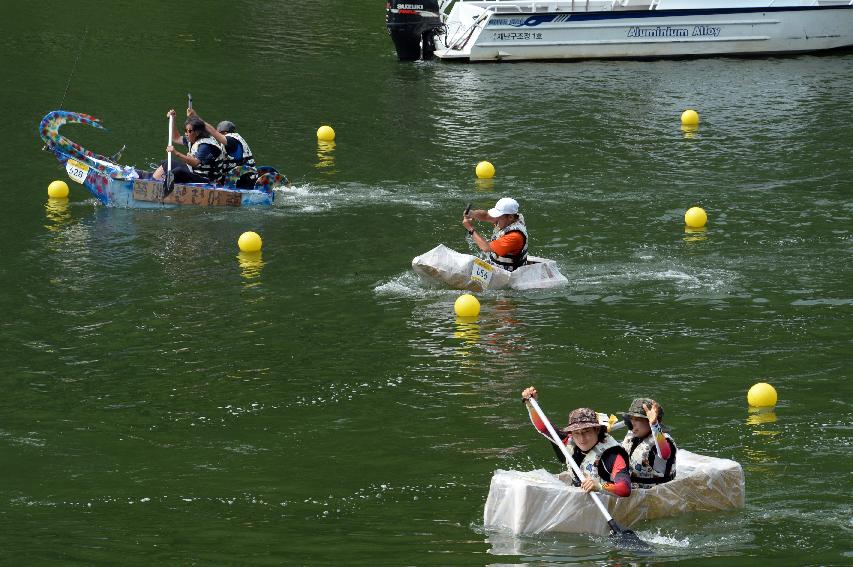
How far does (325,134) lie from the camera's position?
33188 mm

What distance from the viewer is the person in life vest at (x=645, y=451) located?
1334 centimetres

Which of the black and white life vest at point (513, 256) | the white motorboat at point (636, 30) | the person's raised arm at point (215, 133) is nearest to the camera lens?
the black and white life vest at point (513, 256)

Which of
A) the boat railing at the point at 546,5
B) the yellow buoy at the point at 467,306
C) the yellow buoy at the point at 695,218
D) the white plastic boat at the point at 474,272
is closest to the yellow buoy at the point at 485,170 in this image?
the yellow buoy at the point at 695,218

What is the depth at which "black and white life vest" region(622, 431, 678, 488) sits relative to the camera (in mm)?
13484

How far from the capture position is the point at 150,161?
3102 centimetres

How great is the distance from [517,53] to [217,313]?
23948 millimetres

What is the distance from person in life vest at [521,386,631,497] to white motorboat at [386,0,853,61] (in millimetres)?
30488

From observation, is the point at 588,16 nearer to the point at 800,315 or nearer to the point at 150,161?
the point at 150,161

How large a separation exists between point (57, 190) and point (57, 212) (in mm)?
1063

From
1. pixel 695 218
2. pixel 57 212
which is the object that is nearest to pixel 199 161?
pixel 57 212

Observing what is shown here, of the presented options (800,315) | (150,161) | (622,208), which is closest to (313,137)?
(150,161)

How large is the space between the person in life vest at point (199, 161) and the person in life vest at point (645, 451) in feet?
50.3

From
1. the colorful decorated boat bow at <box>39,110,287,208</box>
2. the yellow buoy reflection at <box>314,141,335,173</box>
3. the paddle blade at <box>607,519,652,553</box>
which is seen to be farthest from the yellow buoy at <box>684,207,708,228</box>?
the paddle blade at <box>607,519,652,553</box>

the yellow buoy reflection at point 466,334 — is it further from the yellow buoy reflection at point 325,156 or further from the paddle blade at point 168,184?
the yellow buoy reflection at point 325,156
